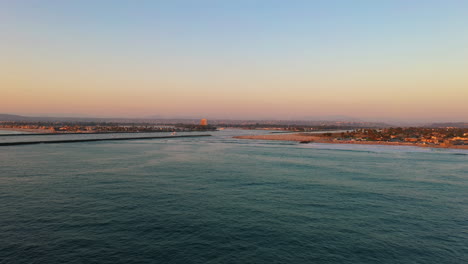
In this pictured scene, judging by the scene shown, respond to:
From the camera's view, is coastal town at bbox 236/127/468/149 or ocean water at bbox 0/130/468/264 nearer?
ocean water at bbox 0/130/468/264

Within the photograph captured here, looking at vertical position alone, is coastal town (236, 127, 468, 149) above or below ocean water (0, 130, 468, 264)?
above

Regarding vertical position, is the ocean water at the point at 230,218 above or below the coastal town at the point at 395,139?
below

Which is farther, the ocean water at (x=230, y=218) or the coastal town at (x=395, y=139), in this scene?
the coastal town at (x=395, y=139)

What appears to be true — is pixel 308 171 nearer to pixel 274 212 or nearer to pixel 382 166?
pixel 382 166

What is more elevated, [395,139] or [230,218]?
[395,139]

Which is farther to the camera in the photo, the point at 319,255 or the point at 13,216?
the point at 13,216

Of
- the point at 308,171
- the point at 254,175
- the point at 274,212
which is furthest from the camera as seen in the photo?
the point at 308,171

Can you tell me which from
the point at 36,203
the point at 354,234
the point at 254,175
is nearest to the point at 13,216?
the point at 36,203

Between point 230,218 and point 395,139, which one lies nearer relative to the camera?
point 230,218
